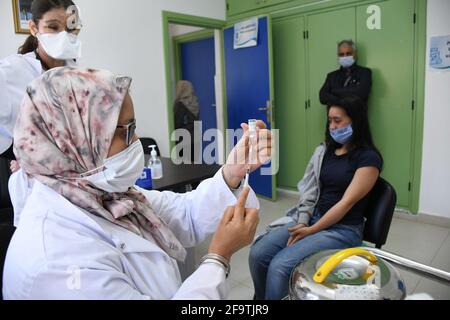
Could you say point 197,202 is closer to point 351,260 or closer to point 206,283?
point 206,283

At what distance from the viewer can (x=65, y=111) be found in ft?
2.42

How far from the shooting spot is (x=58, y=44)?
5.29ft

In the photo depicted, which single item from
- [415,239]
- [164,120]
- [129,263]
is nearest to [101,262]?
[129,263]

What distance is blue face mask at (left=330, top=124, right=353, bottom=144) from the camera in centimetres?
167

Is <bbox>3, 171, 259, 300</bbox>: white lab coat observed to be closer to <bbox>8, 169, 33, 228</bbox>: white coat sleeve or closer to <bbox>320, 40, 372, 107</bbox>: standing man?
<bbox>8, 169, 33, 228</bbox>: white coat sleeve

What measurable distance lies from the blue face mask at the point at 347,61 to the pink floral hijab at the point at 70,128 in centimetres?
258

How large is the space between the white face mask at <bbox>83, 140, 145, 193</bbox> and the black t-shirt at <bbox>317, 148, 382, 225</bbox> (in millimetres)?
1065

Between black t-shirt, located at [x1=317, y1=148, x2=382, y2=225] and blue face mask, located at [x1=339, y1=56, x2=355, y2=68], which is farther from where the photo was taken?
blue face mask, located at [x1=339, y1=56, x2=355, y2=68]

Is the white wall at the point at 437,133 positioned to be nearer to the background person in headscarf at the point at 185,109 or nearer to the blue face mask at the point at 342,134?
the blue face mask at the point at 342,134

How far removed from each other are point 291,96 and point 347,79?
71cm

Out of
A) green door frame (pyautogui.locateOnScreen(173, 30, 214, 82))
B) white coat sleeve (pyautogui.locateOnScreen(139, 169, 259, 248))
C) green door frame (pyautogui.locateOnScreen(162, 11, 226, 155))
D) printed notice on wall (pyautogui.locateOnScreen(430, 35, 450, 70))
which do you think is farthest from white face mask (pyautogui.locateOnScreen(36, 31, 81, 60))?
green door frame (pyautogui.locateOnScreen(173, 30, 214, 82))

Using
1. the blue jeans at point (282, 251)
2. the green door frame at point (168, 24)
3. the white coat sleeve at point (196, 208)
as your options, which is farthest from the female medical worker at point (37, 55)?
the green door frame at point (168, 24)

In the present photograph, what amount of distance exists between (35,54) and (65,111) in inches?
42.2

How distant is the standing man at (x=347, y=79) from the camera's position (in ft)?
9.61
